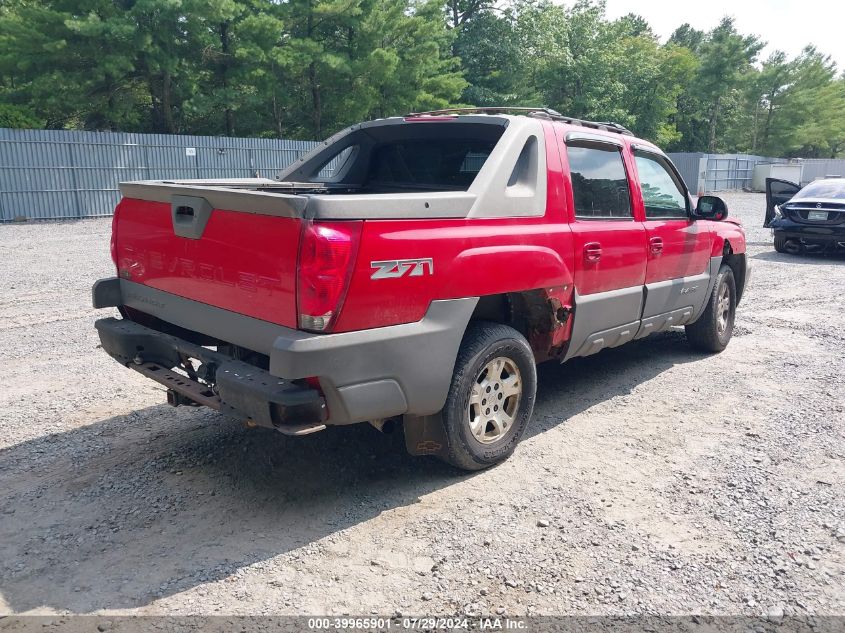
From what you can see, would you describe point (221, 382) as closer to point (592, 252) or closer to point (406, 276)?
point (406, 276)

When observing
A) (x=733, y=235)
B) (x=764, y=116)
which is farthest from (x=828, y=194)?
(x=764, y=116)

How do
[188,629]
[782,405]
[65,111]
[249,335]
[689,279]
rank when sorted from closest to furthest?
1. [188,629]
2. [249,335]
3. [782,405]
4. [689,279]
5. [65,111]

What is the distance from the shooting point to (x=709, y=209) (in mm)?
5816

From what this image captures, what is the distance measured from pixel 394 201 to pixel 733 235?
4576 mm

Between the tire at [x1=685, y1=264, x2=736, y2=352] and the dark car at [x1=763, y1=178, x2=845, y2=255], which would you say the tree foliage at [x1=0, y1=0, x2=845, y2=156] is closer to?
the dark car at [x1=763, y1=178, x2=845, y2=255]

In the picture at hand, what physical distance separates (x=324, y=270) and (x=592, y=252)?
2135 millimetres

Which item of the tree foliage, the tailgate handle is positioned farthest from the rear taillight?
the tree foliage

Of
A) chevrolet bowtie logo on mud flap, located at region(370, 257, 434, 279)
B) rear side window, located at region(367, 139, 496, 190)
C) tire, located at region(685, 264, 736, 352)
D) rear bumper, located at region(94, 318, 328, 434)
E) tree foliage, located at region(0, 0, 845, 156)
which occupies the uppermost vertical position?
tree foliage, located at region(0, 0, 845, 156)

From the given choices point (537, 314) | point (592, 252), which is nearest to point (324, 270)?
point (537, 314)

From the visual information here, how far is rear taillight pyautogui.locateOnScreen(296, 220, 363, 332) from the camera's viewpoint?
117 inches

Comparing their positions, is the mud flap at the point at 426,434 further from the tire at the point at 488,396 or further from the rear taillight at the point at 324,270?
the rear taillight at the point at 324,270

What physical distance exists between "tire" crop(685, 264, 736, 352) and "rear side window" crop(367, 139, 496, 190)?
3.04 metres

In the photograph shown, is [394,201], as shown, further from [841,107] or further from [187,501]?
[841,107]

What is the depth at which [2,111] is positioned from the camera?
20.8m
